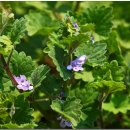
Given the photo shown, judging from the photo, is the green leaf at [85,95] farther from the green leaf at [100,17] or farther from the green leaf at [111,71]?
the green leaf at [100,17]

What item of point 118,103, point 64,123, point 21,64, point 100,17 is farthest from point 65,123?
point 100,17

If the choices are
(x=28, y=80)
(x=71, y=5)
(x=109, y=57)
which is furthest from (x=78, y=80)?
(x=71, y=5)

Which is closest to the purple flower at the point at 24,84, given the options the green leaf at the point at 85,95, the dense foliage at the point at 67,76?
the dense foliage at the point at 67,76

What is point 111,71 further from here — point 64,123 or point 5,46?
point 5,46

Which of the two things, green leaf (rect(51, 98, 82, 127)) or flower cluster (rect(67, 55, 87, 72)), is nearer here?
green leaf (rect(51, 98, 82, 127))

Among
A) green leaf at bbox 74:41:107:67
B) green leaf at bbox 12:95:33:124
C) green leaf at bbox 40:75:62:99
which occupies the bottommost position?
green leaf at bbox 12:95:33:124

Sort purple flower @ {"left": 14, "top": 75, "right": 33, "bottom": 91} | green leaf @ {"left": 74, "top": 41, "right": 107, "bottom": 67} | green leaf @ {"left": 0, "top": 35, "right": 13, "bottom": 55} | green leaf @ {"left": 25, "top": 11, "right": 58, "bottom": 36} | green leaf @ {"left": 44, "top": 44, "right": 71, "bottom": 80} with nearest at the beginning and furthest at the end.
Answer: green leaf @ {"left": 0, "top": 35, "right": 13, "bottom": 55} < purple flower @ {"left": 14, "top": 75, "right": 33, "bottom": 91} < green leaf @ {"left": 44, "top": 44, "right": 71, "bottom": 80} < green leaf @ {"left": 74, "top": 41, "right": 107, "bottom": 67} < green leaf @ {"left": 25, "top": 11, "right": 58, "bottom": 36}

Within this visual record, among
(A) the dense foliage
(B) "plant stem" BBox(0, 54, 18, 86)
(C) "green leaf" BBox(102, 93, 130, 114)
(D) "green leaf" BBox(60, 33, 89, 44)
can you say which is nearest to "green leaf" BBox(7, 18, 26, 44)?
(A) the dense foliage

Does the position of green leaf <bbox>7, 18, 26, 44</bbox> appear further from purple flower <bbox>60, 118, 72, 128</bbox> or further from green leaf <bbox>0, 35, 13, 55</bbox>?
purple flower <bbox>60, 118, 72, 128</bbox>
